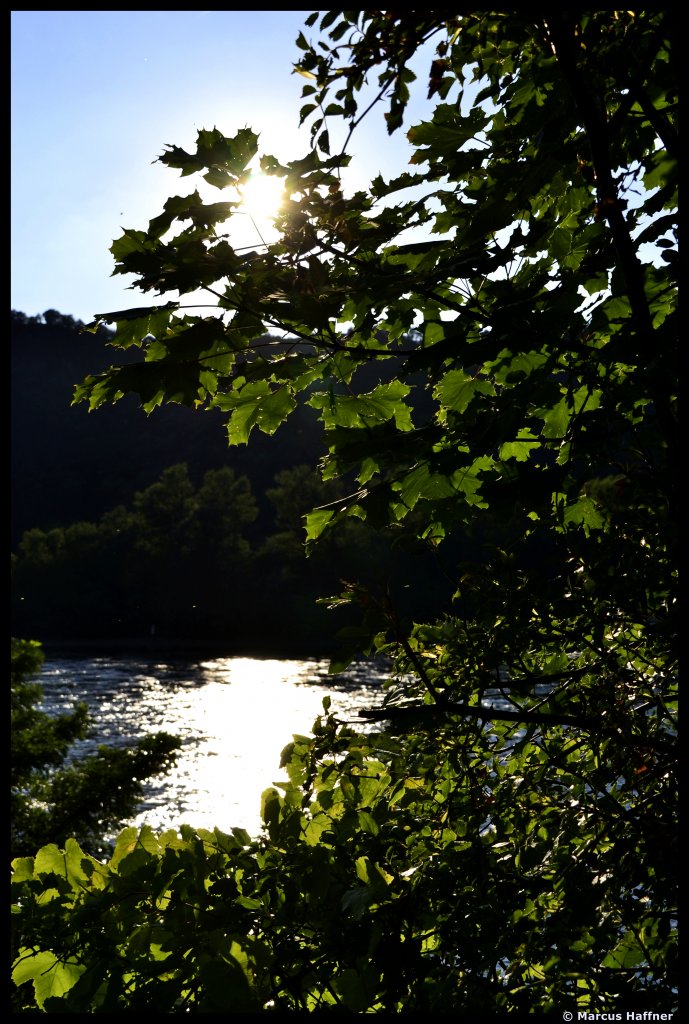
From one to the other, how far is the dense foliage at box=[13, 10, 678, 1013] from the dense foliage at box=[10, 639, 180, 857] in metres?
8.69

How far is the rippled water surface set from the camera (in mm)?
16250

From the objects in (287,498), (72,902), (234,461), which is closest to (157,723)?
(72,902)

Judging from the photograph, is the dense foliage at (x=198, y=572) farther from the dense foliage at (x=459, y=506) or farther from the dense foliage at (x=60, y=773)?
the dense foliage at (x=459, y=506)

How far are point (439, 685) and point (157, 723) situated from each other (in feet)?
67.0

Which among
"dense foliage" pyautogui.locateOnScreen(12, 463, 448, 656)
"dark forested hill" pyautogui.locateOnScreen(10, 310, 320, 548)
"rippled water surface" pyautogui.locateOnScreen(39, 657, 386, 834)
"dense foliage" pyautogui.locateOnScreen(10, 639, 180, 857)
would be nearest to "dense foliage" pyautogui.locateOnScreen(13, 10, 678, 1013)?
"dense foliage" pyautogui.locateOnScreen(10, 639, 180, 857)

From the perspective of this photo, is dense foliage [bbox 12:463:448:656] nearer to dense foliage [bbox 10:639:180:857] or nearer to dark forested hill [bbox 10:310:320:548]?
dark forested hill [bbox 10:310:320:548]

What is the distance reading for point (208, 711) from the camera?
78.2ft

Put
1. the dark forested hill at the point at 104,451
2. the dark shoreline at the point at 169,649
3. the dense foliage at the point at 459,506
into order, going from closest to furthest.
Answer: the dense foliage at the point at 459,506
the dark shoreline at the point at 169,649
the dark forested hill at the point at 104,451

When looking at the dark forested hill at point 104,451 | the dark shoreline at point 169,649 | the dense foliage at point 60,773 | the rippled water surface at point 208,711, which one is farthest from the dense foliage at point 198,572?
the dense foliage at point 60,773

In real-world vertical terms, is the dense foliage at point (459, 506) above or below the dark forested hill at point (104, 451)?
below

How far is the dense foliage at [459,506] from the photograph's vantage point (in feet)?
5.30

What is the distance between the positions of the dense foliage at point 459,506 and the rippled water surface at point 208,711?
11293 millimetres

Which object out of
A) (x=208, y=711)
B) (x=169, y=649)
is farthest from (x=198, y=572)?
(x=208, y=711)

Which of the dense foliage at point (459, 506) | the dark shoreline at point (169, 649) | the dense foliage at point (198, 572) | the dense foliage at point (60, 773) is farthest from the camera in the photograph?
the dense foliage at point (198, 572)
